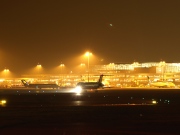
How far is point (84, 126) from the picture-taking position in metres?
33.3

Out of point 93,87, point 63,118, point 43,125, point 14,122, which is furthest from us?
point 93,87

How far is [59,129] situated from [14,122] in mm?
6422

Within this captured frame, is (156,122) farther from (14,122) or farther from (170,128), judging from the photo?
(14,122)

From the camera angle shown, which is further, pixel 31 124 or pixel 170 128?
pixel 31 124

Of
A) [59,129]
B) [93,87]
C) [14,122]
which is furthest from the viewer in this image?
[93,87]

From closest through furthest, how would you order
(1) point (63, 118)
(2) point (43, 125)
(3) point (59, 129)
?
(3) point (59, 129) → (2) point (43, 125) → (1) point (63, 118)

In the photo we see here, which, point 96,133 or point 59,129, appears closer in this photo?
point 96,133

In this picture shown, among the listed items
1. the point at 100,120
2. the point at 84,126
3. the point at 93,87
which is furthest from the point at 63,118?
the point at 93,87

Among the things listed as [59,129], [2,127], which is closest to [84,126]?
[59,129]

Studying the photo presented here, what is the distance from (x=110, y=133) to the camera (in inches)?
1147

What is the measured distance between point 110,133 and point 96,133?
2.86 ft

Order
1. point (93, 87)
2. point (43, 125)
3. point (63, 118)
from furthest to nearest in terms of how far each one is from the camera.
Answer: point (93, 87) < point (63, 118) < point (43, 125)

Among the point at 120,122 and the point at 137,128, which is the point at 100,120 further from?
the point at 137,128

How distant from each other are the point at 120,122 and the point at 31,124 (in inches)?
264
